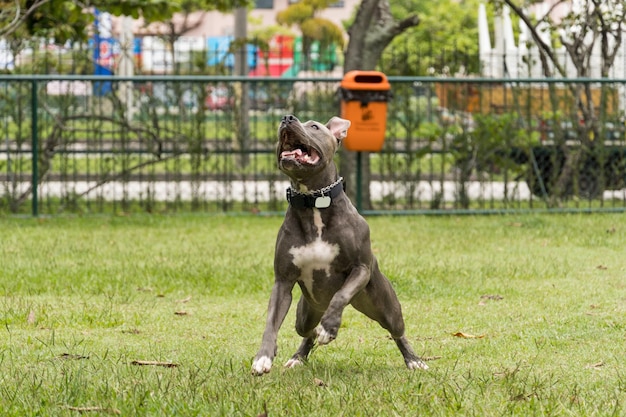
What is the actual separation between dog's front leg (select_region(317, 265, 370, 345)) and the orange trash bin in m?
7.12

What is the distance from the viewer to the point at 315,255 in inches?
215

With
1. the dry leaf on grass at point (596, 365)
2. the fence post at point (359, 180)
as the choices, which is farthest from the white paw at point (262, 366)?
the fence post at point (359, 180)

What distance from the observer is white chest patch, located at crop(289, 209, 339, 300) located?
17.9ft

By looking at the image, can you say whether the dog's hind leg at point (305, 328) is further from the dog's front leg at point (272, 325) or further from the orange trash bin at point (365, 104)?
the orange trash bin at point (365, 104)

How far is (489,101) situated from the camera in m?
14.2

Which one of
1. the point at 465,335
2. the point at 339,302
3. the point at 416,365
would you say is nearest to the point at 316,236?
the point at 339,302

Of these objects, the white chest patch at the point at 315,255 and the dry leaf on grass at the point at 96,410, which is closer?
the dry leaf on grass at the point at 96,410

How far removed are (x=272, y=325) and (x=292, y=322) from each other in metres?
2.49

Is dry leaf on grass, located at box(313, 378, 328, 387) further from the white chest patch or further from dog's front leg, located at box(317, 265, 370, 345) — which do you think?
the white chest patch

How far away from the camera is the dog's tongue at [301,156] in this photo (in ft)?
17.5

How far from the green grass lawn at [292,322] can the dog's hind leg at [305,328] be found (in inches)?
3.4

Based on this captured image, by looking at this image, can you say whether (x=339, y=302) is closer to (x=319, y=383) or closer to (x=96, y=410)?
(x=319, y=383)

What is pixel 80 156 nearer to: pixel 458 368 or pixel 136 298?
pixel 136 298

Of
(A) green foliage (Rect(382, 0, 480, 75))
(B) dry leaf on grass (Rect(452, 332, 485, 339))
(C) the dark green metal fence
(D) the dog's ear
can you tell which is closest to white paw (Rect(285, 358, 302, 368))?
(D) the dog's ear
